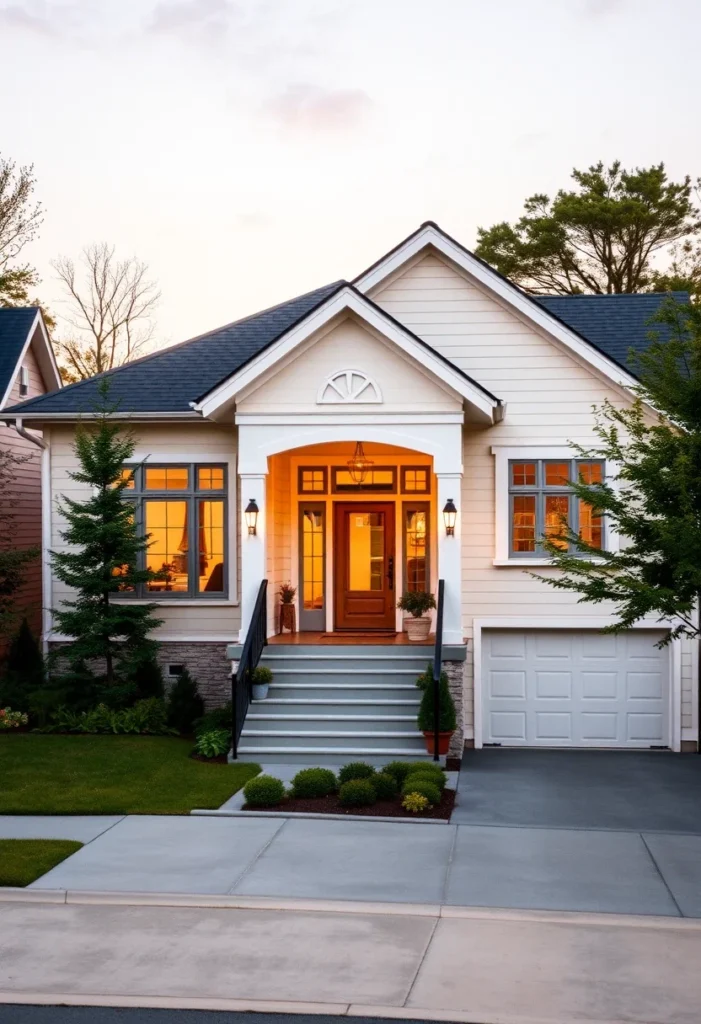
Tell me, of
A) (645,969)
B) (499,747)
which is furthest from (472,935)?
(499,747)

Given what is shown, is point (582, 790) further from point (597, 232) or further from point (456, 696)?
point (597, 232)

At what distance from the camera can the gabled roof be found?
22.8 metres

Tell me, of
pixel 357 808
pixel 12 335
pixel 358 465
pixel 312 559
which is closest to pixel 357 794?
pixel 357 808

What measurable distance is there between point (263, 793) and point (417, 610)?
508 cm

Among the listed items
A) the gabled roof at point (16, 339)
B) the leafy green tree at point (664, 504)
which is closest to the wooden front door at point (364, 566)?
the leafy green tree at point (664, 504)

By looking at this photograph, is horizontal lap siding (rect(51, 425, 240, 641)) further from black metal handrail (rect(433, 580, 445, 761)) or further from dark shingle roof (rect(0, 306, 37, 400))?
dark shingle roof (rect(0, 306, 37, 400))

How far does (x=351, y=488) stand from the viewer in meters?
17.8

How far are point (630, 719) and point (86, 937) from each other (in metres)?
10.6

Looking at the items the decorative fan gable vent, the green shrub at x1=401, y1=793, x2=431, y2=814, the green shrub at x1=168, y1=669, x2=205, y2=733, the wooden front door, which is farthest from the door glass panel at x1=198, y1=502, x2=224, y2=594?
the green shrub at x1=401, y1=793, x2=431, y2=814

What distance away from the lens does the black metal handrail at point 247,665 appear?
13836mm

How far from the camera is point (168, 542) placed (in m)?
17.5

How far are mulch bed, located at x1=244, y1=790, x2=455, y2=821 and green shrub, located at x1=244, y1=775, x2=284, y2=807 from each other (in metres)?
0.05

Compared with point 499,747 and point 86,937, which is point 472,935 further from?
point 499,747

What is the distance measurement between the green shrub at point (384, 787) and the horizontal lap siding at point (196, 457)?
18.5 ft
